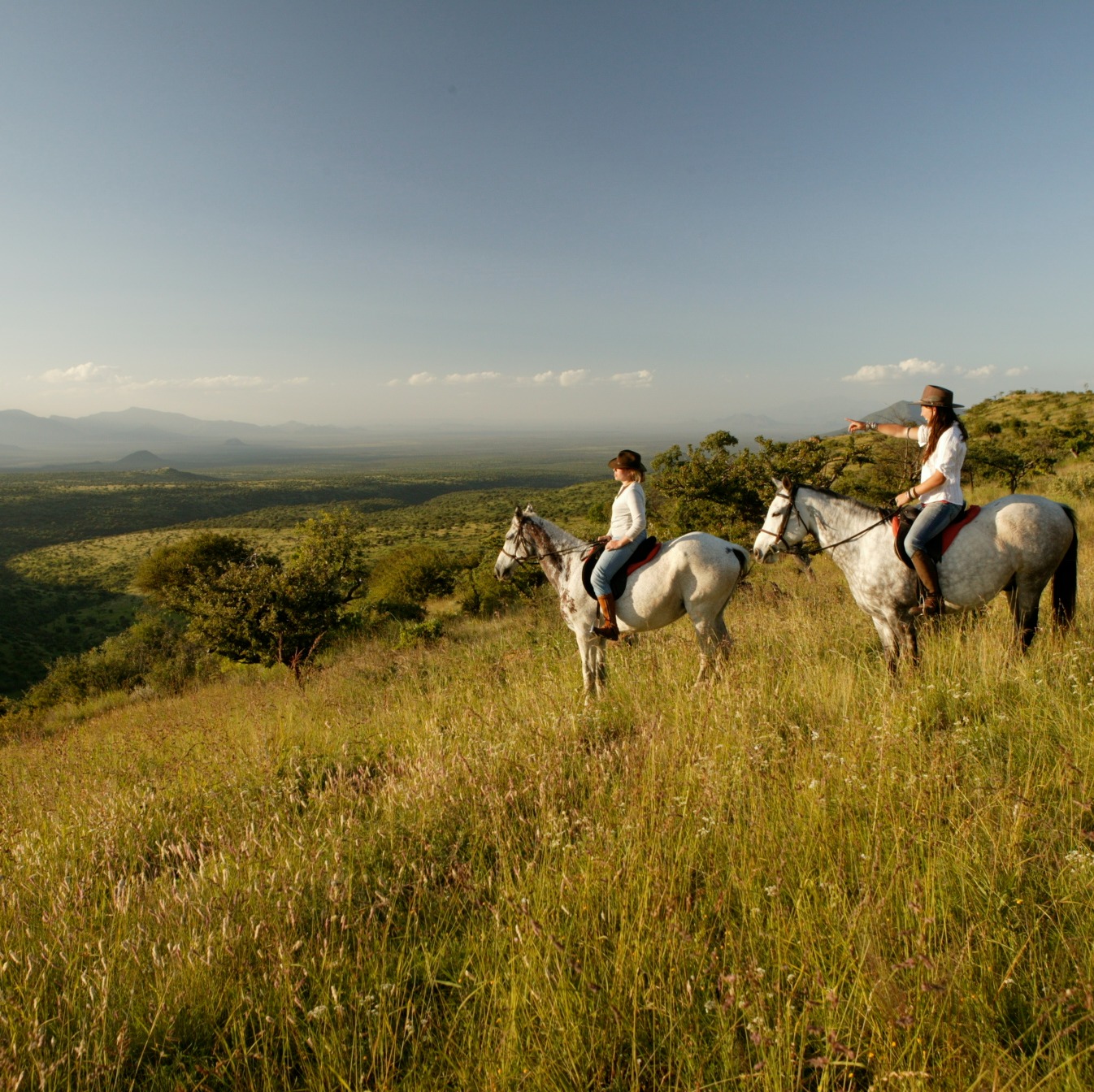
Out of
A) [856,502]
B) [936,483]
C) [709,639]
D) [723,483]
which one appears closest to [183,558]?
[723,483]

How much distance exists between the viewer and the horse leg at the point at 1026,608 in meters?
5.76

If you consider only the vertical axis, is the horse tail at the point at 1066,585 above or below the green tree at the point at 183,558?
above

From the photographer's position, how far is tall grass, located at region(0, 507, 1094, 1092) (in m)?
1.80

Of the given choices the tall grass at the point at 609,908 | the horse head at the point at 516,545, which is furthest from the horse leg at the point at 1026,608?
the horse head at the point at 516,545

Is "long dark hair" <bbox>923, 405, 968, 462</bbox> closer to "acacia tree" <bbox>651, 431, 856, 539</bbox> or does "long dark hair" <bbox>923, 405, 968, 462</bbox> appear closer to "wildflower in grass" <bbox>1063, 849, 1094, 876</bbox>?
"wildflower in grass" <bbox>1063, 849, 1094, 876</bbox>

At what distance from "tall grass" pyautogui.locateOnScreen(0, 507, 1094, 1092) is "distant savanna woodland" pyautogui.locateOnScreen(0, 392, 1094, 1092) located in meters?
0.02

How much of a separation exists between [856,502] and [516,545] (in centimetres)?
449

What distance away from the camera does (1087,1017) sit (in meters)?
1.55

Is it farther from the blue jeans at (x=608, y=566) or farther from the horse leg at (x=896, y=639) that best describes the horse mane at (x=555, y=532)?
the horse leg at (x=896, y=639)

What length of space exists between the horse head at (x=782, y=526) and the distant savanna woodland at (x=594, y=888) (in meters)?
1.23

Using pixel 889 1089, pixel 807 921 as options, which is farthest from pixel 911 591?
pixel 889 1089

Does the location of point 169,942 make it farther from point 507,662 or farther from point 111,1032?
point 507,662

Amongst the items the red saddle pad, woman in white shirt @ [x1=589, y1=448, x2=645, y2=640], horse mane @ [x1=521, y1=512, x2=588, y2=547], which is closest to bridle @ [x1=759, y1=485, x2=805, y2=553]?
the red saddle pad

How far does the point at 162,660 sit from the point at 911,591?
35801 mm
